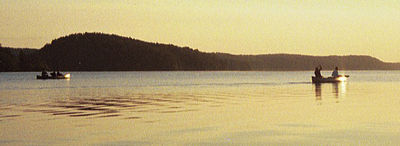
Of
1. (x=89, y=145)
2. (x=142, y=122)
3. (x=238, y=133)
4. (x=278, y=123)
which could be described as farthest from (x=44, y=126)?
(x=278, y=123)

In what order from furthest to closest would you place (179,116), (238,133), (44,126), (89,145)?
(179,116), (44,126), (238,133), (89,145)

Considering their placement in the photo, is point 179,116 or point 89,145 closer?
point 89,145

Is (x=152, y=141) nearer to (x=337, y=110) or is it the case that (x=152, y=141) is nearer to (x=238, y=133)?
(x=238, y=133)

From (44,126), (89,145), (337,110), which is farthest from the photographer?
(337,110)

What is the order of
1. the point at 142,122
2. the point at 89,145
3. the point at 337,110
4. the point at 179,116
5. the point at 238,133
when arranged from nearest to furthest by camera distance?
the point at 89,145
the point at 238,133
the point at 142,122
the point at 179,116
the point at 337,110

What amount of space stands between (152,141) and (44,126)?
5245 mm

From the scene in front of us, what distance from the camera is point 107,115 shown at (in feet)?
76.4

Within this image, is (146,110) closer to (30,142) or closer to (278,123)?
(278,123)

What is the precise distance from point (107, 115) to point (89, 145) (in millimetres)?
8940

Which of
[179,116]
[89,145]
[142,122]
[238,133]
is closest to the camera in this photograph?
[89,145]

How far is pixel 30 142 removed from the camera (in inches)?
591

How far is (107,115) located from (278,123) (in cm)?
751

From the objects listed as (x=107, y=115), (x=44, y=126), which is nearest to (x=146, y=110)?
(x=107, y=115)

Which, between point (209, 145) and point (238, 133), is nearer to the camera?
point (209, 145)
